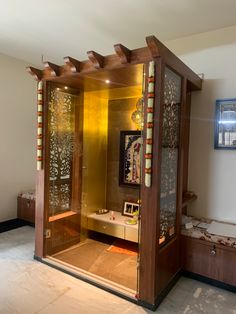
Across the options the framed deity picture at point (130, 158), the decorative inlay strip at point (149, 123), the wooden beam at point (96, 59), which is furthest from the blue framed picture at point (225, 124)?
the wooden beam at point (96, 59)

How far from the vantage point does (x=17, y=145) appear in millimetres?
4184

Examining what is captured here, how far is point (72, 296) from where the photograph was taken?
2.27m

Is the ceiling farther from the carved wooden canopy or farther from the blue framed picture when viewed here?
the blue framed picture

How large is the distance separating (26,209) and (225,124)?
3290 mm

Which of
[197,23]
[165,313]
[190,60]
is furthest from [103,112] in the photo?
[165,313]

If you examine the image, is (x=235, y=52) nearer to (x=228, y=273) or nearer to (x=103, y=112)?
(x=103, y=112)

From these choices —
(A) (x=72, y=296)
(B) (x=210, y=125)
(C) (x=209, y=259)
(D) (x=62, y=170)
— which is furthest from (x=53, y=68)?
(C) (x=209, y=259)

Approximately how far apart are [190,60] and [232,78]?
60cm

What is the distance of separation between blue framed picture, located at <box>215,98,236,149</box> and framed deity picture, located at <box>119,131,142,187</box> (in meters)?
1.06

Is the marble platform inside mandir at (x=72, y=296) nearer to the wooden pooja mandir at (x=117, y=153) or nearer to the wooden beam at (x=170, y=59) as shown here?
the wooden pooja mandir at (x=117, y=153)

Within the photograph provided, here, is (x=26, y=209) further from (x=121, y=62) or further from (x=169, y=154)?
(x=121, y=62)

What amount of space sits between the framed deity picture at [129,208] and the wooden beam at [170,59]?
69.1 inches

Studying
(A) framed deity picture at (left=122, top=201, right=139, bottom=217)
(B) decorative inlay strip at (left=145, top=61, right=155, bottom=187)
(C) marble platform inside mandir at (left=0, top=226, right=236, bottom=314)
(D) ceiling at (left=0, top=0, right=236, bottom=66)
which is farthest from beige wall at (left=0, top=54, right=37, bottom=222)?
(B) decorative inlay strip at (left=145, top=61, right=155, bottom=187)

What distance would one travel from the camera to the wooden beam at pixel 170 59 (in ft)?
6.26
